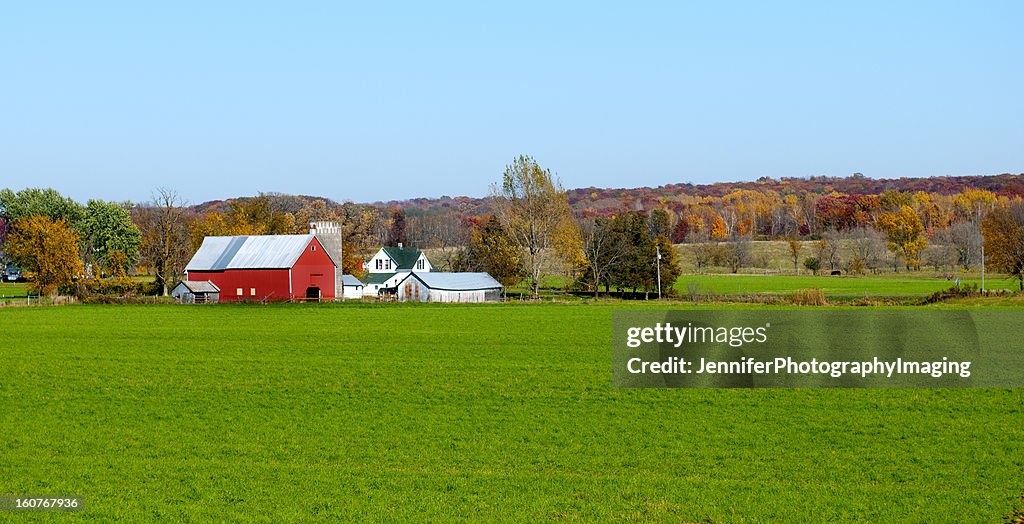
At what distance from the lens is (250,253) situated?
71.7 meters

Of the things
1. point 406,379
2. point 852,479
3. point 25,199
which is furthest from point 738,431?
point 25,199

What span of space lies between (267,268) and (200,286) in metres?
4.98

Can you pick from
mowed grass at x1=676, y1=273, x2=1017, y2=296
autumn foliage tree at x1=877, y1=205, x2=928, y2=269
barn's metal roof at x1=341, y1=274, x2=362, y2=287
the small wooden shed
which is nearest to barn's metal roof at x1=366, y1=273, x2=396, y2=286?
barn's metal roof at x1=341, y1=274, x2=362, y2=287

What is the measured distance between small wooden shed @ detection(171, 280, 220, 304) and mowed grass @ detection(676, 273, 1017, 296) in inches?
1427

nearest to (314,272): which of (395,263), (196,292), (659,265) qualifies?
(196,292)

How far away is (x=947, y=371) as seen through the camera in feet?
86.6

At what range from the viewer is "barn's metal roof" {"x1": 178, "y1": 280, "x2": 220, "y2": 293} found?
224ft

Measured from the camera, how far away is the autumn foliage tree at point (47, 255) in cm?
7025

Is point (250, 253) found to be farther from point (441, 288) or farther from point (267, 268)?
point (441, 288)

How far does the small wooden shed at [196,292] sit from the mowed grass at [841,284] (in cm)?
3623

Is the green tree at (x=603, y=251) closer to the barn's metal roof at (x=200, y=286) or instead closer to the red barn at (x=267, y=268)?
the red barn at (x=267, y=268)

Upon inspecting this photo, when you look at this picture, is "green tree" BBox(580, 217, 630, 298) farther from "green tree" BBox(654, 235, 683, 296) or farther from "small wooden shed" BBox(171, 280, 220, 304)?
"small wooden shed" BBox(171, 280, 220, 304)

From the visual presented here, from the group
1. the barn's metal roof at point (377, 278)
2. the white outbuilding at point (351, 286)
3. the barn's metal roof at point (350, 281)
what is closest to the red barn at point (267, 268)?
the white outbuilding at point (351, 286)

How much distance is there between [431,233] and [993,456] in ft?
539
